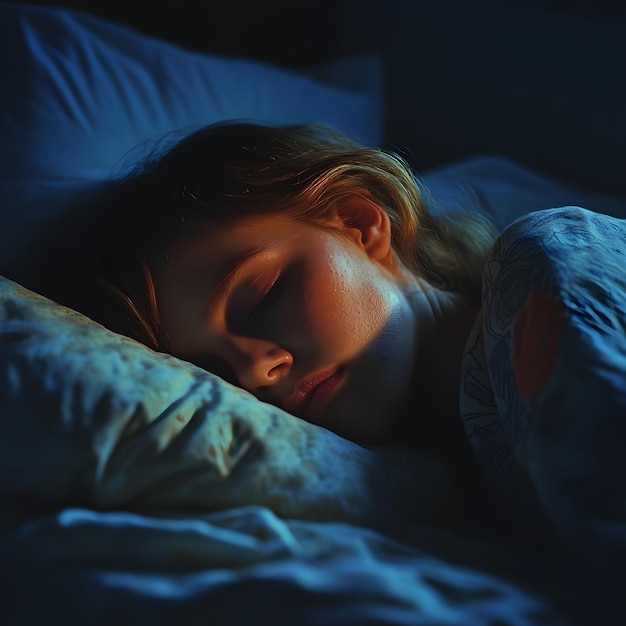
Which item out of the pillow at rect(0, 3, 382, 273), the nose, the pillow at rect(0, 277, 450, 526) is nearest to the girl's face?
the nose

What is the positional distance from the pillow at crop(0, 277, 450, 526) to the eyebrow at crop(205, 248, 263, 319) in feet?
0.51

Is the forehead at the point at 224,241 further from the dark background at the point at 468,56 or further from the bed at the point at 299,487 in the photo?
the dark background at the point at 468,56

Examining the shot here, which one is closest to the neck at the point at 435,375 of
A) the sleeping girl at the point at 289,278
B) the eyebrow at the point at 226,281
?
the sleeping girl at the point at 289,278

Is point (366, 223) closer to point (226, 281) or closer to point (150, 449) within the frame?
point (226, 281)

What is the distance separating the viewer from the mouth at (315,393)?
79cm

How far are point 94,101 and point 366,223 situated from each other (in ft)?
1.75

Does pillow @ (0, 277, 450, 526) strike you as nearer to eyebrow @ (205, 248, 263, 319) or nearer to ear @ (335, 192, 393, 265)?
eyebrow @ (205, 248, 263, 319)

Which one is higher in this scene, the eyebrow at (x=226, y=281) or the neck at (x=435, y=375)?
the eyebrow at (x=226, y=281)

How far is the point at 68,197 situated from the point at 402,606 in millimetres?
803

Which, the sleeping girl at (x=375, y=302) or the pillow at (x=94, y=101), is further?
the pillow at (x=94, y=101)

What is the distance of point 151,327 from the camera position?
82 centimetres

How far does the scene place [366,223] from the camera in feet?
3.21

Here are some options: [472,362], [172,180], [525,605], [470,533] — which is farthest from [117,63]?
[525,605]

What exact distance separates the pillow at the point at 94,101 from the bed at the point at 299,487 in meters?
0.46
